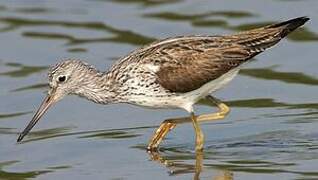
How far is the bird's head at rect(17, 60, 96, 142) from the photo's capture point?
16984 mm

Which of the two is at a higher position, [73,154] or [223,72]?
[223,72]

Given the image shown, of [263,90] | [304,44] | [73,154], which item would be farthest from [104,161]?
[304,44]

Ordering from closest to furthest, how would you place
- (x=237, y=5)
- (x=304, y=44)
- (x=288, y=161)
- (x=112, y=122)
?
(x=288, y=161), (x=112, y=122), (x=304, y=44), (x=237, y=5)

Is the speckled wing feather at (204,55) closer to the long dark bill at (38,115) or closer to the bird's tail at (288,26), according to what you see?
the bird's tail at (288,26)

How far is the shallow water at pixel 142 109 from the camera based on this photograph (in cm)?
1609

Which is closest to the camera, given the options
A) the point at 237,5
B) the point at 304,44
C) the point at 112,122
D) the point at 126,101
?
the point at 126,101

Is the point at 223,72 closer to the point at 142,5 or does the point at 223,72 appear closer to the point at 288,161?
the point at 288,161

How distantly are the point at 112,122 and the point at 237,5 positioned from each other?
5599 mm

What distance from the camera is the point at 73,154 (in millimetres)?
16781

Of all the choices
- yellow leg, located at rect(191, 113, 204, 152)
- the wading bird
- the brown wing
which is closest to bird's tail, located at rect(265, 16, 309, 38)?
the wading bird

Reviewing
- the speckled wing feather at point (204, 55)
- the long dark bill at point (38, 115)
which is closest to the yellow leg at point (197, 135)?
the speckled wing feather at point (204, 55)

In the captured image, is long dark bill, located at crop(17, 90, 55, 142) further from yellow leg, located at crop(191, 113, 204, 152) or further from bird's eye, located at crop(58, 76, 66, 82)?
yellow leg, located at crop(191, 113, 204, 152)

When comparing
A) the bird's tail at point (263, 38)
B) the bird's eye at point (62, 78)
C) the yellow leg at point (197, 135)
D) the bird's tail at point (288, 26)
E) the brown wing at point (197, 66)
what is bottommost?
the yellow leg at point (197, 135)

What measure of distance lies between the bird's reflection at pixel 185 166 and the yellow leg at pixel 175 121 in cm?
23
